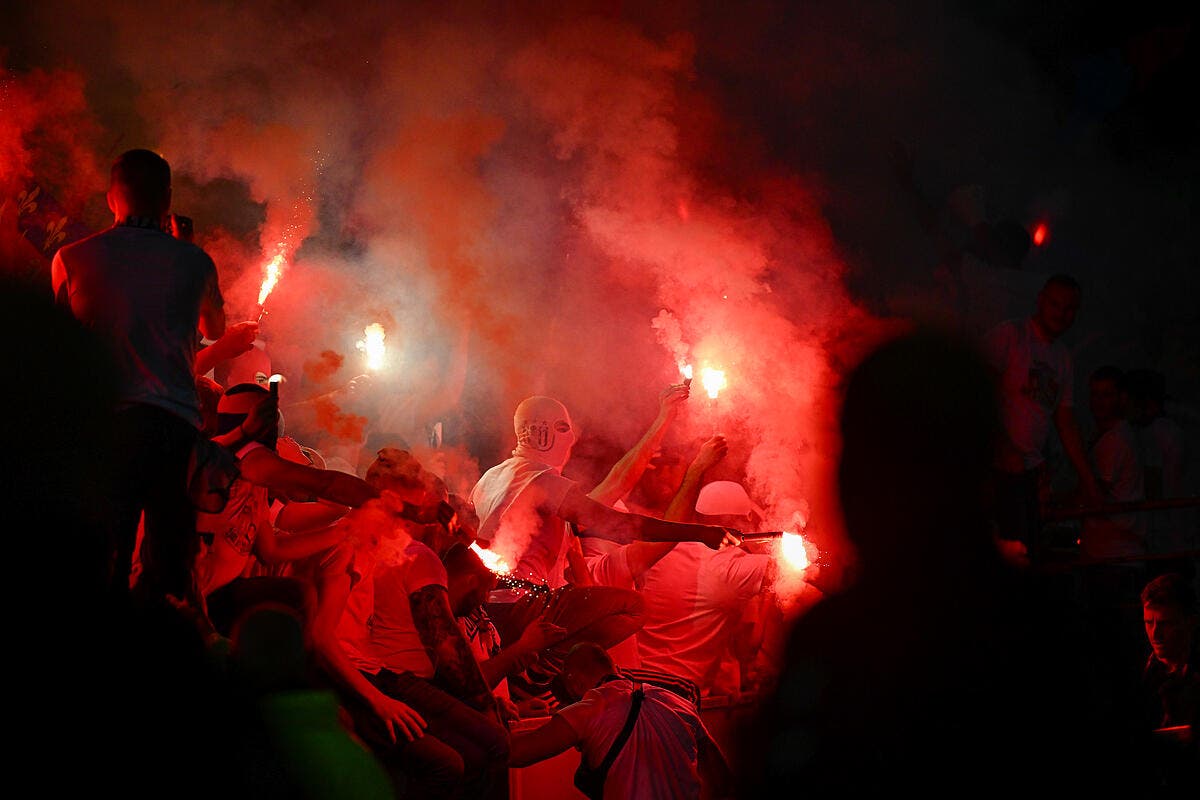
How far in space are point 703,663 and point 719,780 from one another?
956 mm

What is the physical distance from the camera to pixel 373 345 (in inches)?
311

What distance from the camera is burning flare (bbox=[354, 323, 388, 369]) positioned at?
25.8ft

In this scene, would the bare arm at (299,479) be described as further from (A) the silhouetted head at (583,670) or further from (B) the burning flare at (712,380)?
(B) the burning flare at (712,380)

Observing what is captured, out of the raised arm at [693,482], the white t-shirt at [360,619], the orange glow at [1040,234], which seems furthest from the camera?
the orange glow at [1040,234]

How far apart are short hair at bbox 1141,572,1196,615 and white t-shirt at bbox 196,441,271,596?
16.8 ft

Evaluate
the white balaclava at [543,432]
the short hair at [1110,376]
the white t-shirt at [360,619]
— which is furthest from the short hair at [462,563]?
the short hair at [1110,376]

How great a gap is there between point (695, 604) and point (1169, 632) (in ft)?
9.15

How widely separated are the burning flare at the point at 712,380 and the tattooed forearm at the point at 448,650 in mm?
3926

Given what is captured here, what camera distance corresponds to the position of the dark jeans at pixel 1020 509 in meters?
6.34

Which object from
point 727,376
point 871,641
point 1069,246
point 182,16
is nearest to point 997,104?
point 1069,246

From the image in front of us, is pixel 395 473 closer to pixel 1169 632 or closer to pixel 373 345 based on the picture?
pixel 373 345

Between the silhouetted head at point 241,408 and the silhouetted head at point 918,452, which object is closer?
the silhouetted head at point 241,408

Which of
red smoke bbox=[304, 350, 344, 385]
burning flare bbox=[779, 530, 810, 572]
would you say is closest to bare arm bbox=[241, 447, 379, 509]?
burning flare bbox=[779, 530, 810, 572]

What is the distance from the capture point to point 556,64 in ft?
27.6
